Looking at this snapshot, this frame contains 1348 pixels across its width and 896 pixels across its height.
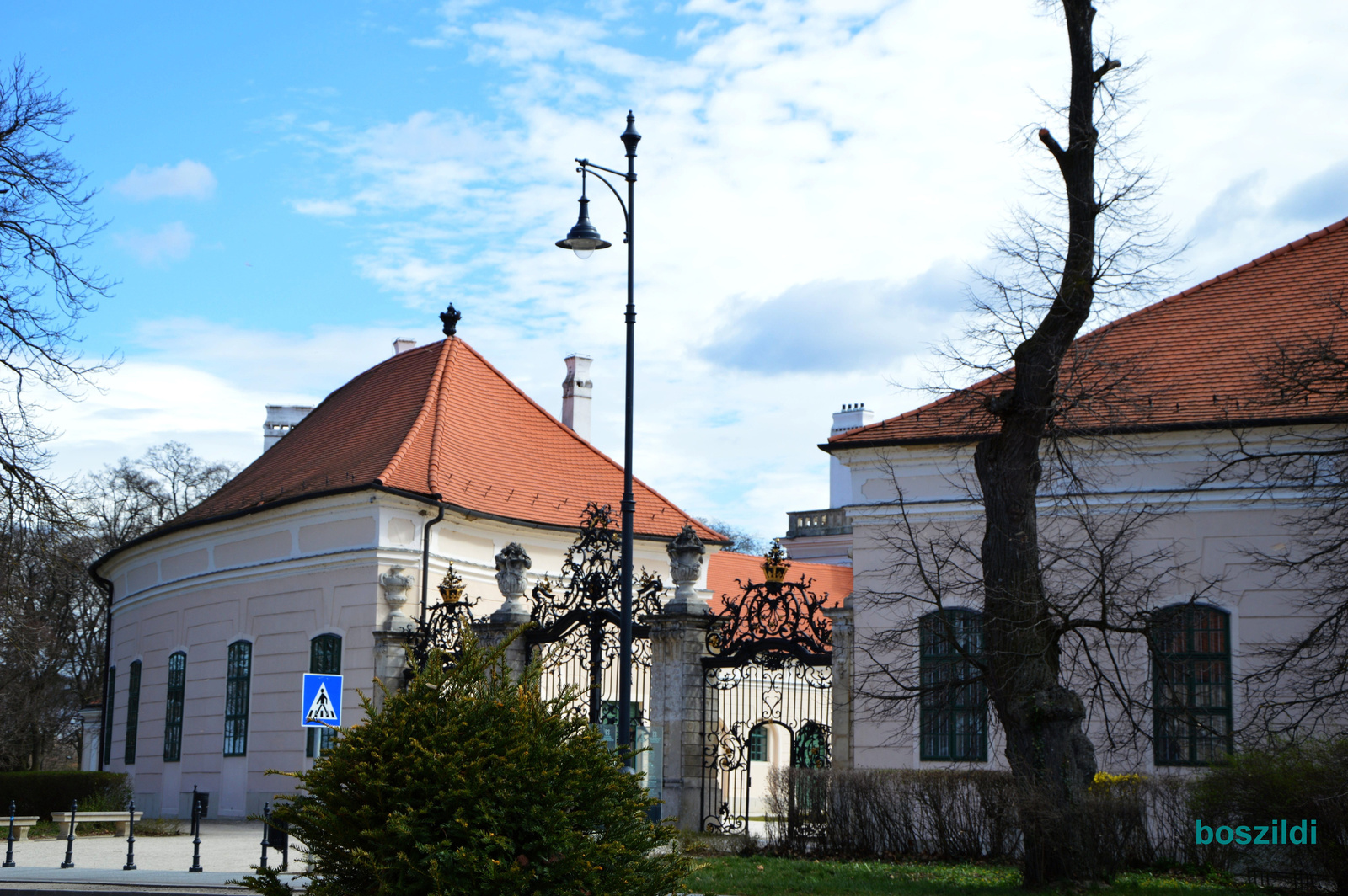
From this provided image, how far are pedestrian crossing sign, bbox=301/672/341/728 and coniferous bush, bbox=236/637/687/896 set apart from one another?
7.70 m

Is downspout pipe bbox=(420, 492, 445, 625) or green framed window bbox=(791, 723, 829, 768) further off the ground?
downspout pipe bbox=(420, 492, 445, 625)

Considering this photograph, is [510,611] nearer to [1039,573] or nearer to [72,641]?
[1039,573]

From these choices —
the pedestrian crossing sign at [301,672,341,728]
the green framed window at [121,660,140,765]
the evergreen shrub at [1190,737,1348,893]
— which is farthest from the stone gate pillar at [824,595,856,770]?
the green framed window at [121,660,140,765]

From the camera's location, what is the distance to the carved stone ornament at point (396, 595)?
2373 centimetres

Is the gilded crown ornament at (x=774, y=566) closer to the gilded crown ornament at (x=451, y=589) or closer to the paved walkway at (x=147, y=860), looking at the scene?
the gilded crown ornament at (x=451, y=589)

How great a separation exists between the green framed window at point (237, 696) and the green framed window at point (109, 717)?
7554 millimetres

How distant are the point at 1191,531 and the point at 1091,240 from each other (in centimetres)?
636

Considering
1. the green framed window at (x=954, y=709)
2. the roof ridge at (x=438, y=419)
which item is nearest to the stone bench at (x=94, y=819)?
the roof ridge at (x=438, y=419)

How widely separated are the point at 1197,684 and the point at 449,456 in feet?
48.1

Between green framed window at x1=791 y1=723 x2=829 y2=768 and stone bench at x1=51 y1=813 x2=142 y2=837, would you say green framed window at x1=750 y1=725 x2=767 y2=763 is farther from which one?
stone bench at x1=51 y1=813 x2=142 y2=837

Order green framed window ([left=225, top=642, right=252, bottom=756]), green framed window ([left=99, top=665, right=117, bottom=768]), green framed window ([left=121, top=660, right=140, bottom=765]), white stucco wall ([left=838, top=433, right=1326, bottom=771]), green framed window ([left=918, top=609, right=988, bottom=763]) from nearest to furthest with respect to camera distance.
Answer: white stucco wall ([left=838, top=433, right=1326, bottom=771]) < green framed window ([left=918, top=609, right=988, bottom=763]) < green framed window ([left=225, top=642, right=252, bottom=756]) < green framed window ([left=121, top=660, right=140, bottom=765]) < green framed window ([left=99, top=665, right=117, bottom=768])

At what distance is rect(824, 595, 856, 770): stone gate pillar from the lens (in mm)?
17344

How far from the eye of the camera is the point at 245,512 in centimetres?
2694

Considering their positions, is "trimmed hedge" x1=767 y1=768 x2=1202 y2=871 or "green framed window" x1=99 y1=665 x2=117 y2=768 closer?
"trimmed hedge" x1=767 y1=768 x2=1202 y2=871
